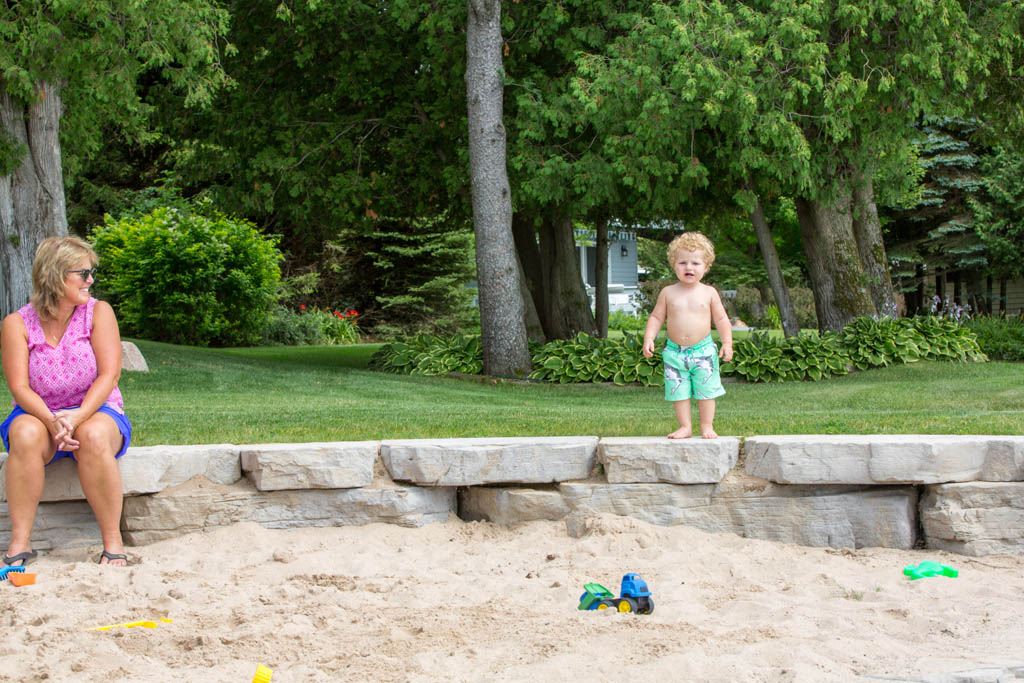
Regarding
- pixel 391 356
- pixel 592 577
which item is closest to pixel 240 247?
pixel 391 356

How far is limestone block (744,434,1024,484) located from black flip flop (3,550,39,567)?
318cm

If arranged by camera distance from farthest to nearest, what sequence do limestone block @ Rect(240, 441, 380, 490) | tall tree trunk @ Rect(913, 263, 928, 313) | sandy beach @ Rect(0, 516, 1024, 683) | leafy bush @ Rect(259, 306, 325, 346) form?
tall tree trunk @ Rect(913, 263, 928, 313) < leafy bush @ Rect(259, 306, 325, 346) < limestone block @ Rect(240, 441, 380, 490) < sandy beach @ Rect(0, 516, 1024, 683)

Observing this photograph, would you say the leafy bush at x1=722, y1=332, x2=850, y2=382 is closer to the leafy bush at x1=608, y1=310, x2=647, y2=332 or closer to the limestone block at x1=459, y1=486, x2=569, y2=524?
the limestone block at x1=459, y1=486, x2=569, y2=524

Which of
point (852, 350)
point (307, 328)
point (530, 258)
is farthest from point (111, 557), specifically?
point (307, 328)

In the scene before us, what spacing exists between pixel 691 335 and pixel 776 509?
93 cm

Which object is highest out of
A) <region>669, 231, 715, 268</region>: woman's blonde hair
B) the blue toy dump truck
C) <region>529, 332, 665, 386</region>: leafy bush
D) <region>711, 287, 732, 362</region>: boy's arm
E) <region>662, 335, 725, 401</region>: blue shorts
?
<region>669, 231, 715, 268</region>: woman's blonde hair

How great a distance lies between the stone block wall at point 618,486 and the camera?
4.37m

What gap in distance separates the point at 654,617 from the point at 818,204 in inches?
407

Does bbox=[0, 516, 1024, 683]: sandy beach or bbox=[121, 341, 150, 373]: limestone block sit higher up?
bbox=[121, 341, 150, 373]: limestone block

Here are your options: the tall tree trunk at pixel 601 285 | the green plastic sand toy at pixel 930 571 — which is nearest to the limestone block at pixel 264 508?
the green plastic sand toy at pixel 930 571

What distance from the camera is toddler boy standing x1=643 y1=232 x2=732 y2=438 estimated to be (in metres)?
4.91

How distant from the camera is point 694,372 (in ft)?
16.3

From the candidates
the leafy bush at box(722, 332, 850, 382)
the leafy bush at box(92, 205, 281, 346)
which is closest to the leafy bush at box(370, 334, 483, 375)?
the leafy bush at box(722, 332, 850, 382)

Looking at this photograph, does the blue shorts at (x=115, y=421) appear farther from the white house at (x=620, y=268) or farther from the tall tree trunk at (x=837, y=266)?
the white house at (x=620, y=268)
